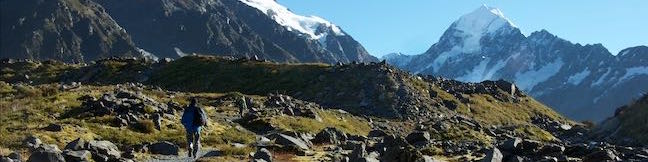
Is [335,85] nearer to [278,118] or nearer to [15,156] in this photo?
[278,118]

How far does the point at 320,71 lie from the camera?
109812 millimetres

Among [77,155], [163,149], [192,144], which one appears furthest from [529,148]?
[77,155]

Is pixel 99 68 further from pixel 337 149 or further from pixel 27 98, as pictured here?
pixel 337 149

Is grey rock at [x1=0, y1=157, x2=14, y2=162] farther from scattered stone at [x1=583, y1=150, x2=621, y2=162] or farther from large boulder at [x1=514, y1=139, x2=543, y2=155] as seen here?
scattered stone at [x1=583, y1=150, x2=621, y2=162]

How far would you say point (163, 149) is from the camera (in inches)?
1340

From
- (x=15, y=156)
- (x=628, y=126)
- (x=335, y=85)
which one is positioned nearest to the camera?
(x=15, y=156)

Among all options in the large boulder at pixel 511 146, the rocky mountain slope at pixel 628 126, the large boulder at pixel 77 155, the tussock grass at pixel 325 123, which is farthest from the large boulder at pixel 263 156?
the rocky mountain slope at pixel 628 126

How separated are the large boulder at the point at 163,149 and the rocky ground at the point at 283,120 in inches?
1.9

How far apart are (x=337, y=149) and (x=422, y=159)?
44.0 ft

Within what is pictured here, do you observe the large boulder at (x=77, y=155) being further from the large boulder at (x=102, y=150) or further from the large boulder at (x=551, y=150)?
the large boulder at (x=551, y=150)

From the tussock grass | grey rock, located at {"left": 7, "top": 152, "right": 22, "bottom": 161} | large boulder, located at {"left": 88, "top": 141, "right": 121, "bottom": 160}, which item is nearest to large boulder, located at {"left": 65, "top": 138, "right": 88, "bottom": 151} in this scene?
large boulder, located at {"left": 88, "top": 141, "right": 121, "bottom": 160}

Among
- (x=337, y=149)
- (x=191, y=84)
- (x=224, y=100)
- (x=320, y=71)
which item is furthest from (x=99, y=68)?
(x=337, y=149)

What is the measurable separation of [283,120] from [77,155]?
31.2m

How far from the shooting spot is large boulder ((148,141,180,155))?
1329 inches
